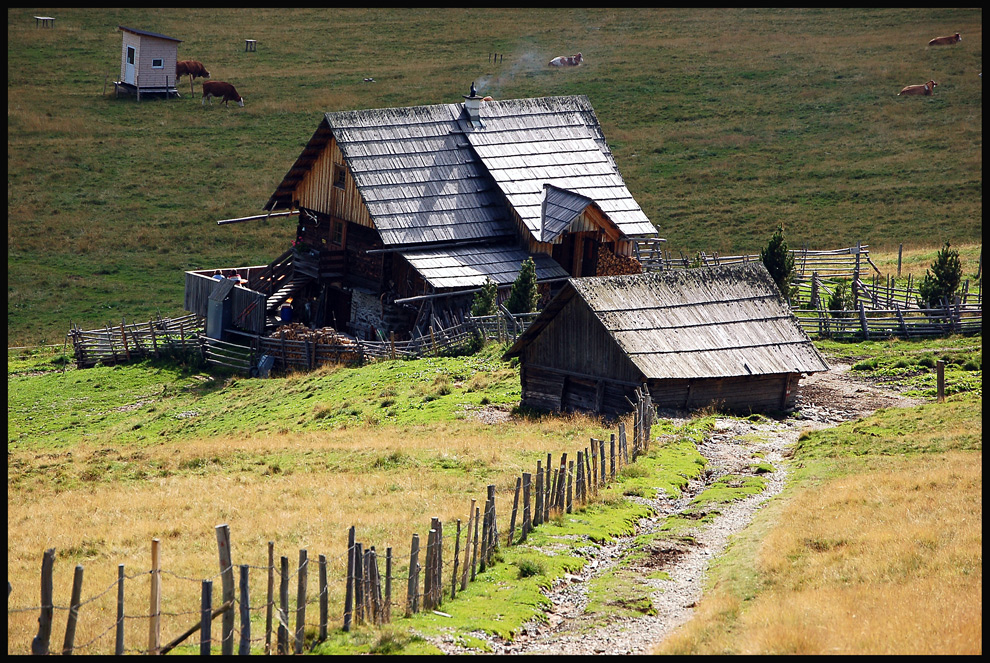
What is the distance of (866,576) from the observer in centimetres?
1527

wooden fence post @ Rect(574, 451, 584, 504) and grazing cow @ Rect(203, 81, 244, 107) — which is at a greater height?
grazing cow @ Rect(203, 81, 244, 107)

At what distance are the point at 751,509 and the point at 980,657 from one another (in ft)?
26.8

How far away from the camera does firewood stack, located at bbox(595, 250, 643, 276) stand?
4035 centimetres

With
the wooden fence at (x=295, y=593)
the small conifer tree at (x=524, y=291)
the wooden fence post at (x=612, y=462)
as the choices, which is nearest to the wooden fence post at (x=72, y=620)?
the wooden fence at (x=295, y=593)

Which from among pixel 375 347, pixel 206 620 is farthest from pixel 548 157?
pixel 206 620

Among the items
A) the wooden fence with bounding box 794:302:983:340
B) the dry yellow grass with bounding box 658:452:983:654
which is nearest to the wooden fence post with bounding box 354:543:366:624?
the dry yellow grass with bounding box 658:452:983:654

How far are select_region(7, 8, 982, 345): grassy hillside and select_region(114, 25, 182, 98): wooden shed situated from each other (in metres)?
1.78

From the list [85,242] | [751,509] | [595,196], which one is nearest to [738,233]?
[595,196]

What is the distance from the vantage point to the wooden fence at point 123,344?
129 ft

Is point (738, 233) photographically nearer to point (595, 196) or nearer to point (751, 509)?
point (595, 196)

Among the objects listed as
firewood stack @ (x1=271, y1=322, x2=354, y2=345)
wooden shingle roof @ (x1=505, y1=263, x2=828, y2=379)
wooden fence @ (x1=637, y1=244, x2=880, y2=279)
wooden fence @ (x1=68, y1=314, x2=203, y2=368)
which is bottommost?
wooden fence @ (x1=68, y1=314, x2=203, y2=368)

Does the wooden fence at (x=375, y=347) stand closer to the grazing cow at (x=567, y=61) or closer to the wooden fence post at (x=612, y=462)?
the wooden fence post at (x=612, y=462)

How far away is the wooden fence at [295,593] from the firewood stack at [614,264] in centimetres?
2202

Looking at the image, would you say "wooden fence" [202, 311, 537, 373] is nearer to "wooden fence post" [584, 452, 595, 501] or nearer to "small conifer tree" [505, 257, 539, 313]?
"small conifer tree" [505, 257, 539, 313]
